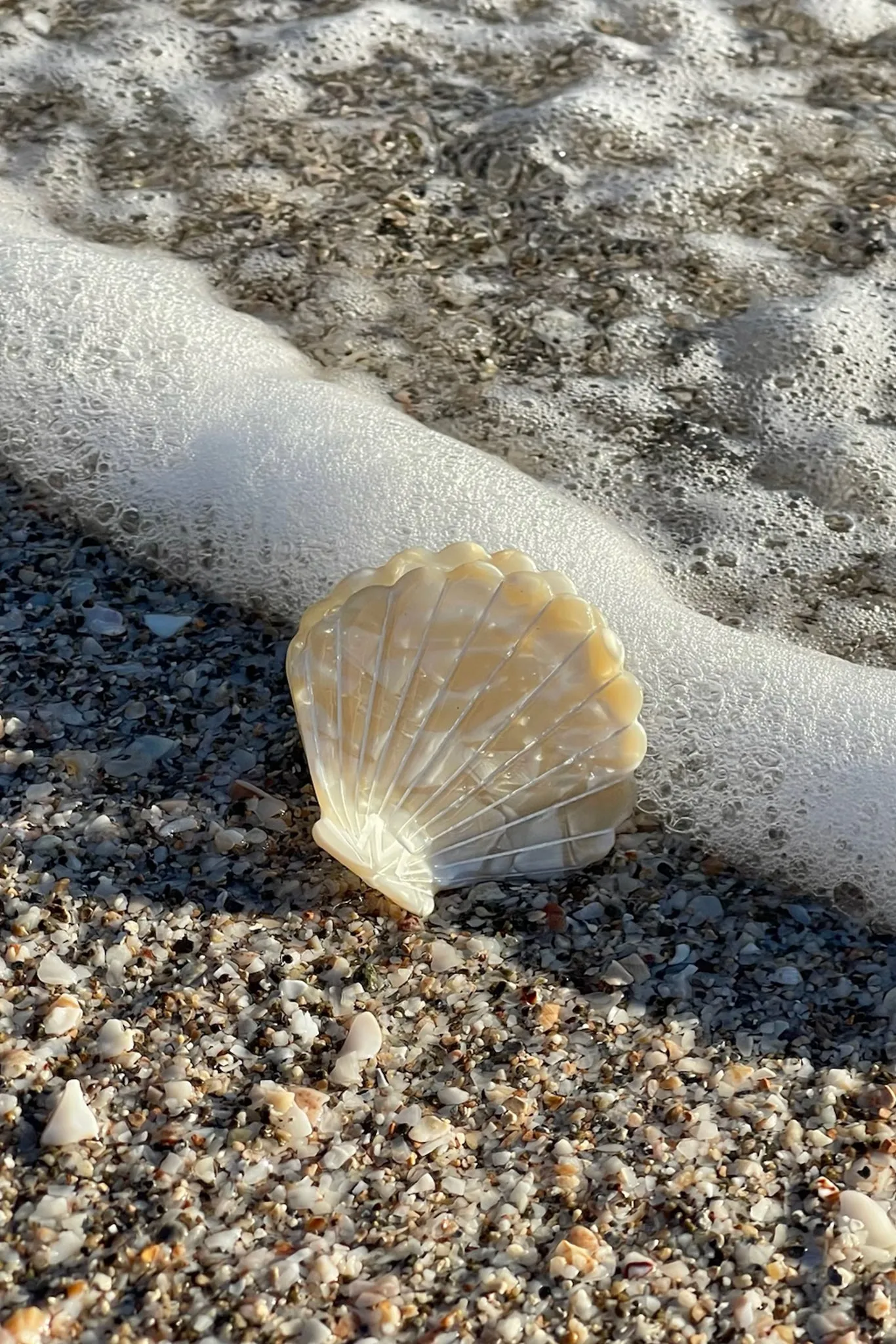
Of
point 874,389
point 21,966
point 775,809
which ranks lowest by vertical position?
point 21,966

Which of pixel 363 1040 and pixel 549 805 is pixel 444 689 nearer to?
pixel 549 805

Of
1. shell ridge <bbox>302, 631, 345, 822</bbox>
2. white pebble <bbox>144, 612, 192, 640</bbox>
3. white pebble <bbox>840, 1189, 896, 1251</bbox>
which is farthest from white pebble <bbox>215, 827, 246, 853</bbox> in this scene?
white pebble <bbox>840, 1189, 896, 1251</bbox>

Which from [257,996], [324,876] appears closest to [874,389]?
[324,876]

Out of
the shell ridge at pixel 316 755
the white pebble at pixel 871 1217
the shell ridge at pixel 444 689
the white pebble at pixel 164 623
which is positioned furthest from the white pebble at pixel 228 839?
the white pebble at pixel 871 1217

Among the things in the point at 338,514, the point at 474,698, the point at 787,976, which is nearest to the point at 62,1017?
the point at 474,698

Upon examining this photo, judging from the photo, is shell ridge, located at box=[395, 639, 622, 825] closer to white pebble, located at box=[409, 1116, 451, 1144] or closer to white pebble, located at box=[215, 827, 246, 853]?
white pebble, located at box=[215, 827, 246, 853]

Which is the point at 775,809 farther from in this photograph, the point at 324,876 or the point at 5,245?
the point at 5,245

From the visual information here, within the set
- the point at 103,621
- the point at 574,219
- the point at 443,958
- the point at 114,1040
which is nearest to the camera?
the point at 114,1040

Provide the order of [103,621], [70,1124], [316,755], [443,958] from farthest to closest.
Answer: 1. [103,621]
2. [316,755]
3. [443,958]
4. [70,1124]
